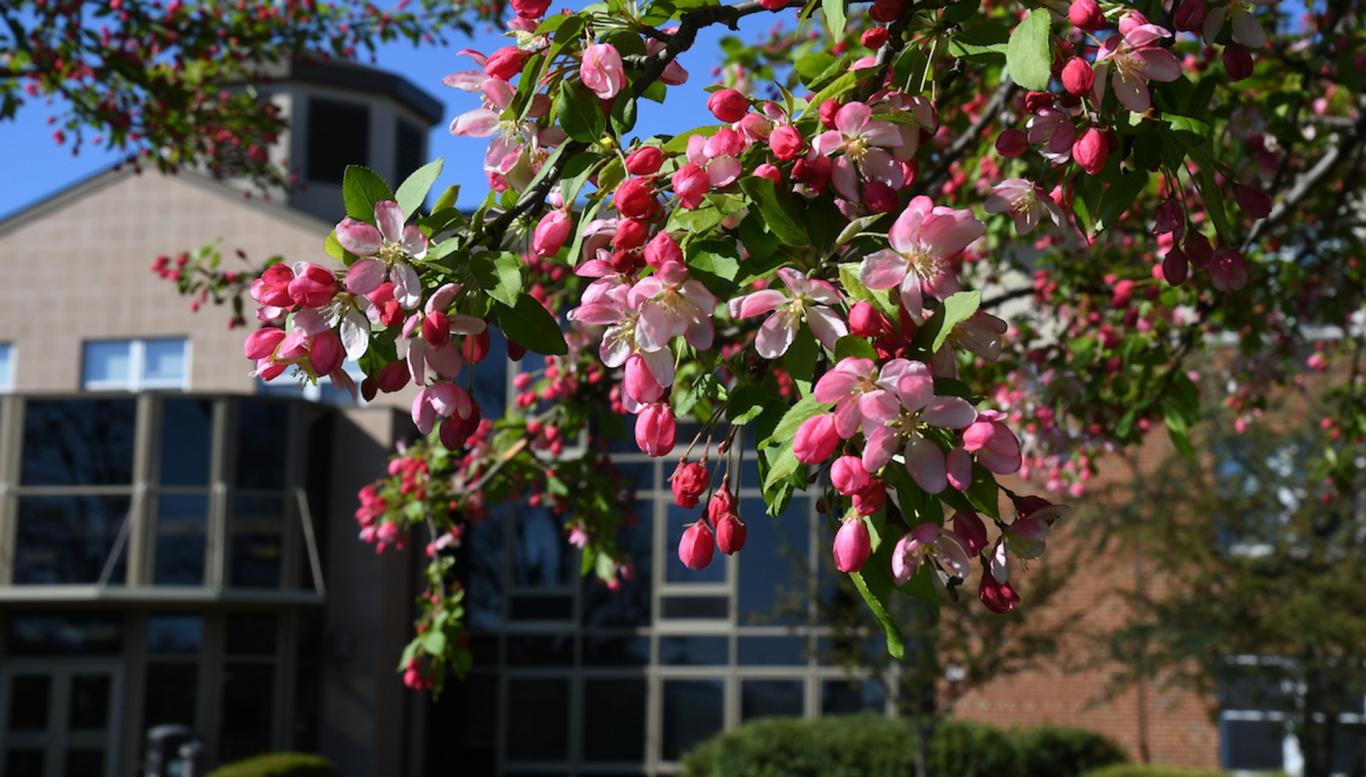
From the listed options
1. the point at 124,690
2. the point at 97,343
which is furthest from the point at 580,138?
the point at 97,343

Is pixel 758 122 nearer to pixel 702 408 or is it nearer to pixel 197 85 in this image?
pixel 702 408

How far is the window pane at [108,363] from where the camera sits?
2245 centimetres

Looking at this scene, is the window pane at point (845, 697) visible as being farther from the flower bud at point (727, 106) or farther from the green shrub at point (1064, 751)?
the flower bud at point (727, 106)

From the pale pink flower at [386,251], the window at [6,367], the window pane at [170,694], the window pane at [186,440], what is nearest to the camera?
the pale pink flower at [386,251]

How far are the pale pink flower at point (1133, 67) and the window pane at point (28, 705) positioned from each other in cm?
1984

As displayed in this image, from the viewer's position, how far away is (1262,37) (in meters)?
2.49

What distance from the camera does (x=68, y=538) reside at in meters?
19.4

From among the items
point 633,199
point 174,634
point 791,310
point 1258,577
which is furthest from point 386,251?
point 174,634

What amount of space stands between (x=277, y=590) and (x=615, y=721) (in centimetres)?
510

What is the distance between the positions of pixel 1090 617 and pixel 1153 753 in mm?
1816

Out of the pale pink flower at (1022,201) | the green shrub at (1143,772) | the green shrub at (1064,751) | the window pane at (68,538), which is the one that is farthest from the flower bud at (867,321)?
the window pane at (68,538)

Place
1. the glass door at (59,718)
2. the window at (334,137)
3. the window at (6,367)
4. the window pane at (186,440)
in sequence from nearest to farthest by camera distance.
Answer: the glass door at (59,718) < the window pane at (186,440) < the window at (6,367) < the window at (334,137)

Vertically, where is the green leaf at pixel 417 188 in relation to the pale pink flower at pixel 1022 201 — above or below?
below

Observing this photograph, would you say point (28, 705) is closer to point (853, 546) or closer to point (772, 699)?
point (772, 699)
